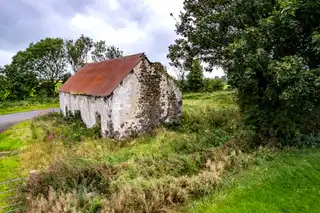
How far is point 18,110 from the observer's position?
34.6 meters

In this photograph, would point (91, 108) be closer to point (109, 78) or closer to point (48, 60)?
point (109, 78)

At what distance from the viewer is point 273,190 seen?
27.2 ft

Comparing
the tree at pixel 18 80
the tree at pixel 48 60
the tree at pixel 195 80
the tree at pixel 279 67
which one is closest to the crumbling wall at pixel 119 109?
the tree at pixel 279 67

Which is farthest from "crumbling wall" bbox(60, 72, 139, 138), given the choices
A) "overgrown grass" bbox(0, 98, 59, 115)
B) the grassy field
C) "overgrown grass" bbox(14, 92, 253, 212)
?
"overgrown grass" bbox(0, 98, 59, 115)

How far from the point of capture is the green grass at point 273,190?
759 cm

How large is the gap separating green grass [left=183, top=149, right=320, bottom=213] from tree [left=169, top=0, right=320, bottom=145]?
2.12 m

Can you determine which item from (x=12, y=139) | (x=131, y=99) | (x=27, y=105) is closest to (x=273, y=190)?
(x=131, y=99)

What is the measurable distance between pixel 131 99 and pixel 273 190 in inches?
409

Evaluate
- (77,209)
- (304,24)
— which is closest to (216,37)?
(304,24)

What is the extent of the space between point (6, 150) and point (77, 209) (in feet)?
34.3

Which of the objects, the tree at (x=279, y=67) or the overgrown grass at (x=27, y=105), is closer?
the tree at (x=279, y=67)

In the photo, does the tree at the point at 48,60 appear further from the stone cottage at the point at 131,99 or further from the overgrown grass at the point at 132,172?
the overgrown grass at the point at 132,172

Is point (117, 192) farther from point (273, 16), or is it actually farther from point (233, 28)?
point (233, 28)

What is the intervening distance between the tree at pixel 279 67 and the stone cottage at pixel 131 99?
6.25 m
